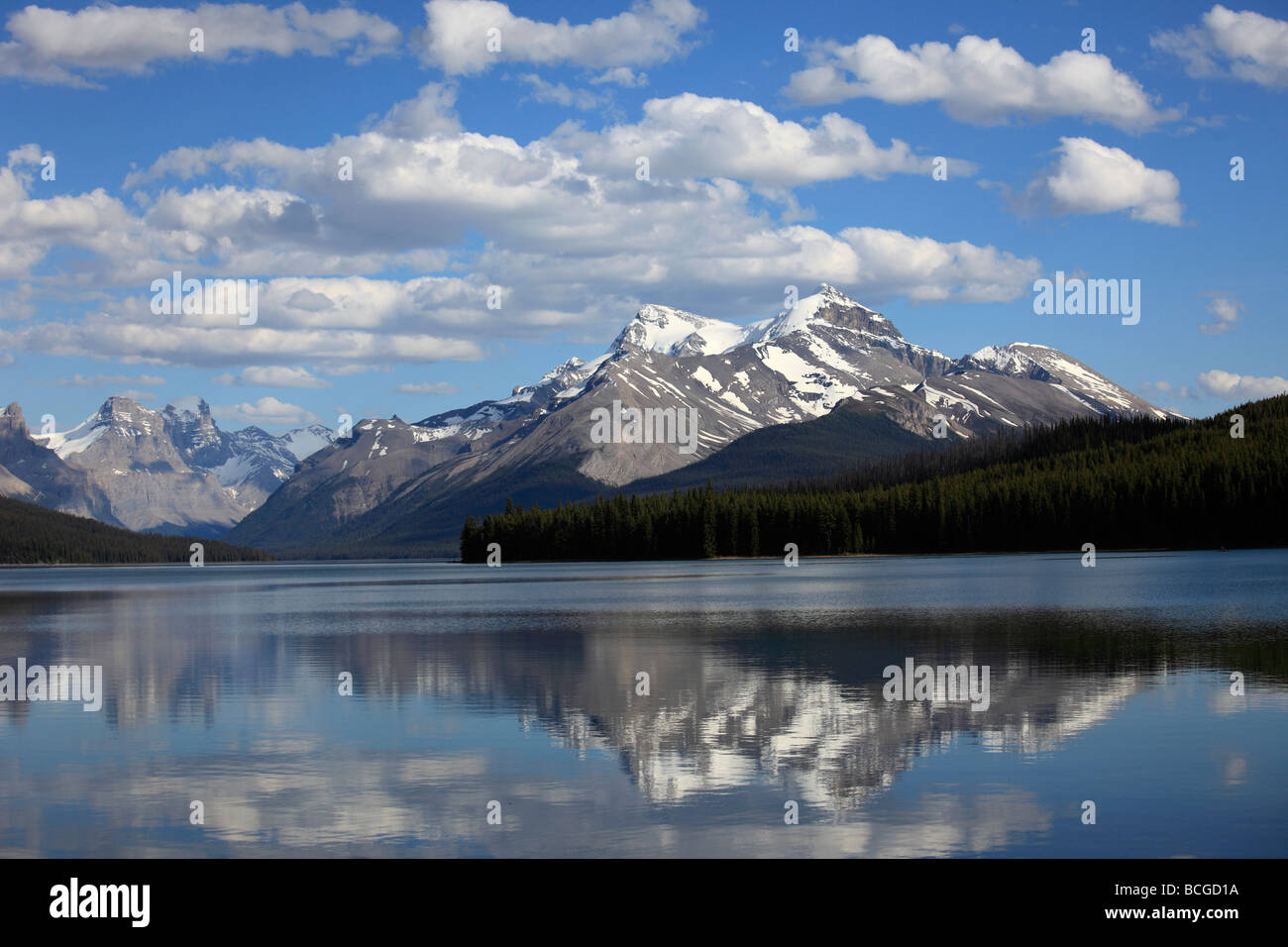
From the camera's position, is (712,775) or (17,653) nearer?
(712,775)

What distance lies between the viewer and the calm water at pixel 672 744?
2500cm

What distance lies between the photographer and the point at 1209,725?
36.0 meters

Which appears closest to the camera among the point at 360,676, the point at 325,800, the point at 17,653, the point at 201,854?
the point at 201,854

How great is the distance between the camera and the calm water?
25000 mm

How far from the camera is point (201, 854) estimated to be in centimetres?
2405

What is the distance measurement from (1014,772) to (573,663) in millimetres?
30070

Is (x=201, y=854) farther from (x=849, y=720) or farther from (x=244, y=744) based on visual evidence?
(x=849, y=720)

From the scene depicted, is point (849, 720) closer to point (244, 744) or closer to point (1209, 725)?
point (1209, 725)

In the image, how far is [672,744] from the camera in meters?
34.8

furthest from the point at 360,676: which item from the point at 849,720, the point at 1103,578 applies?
the point at 1103,578
